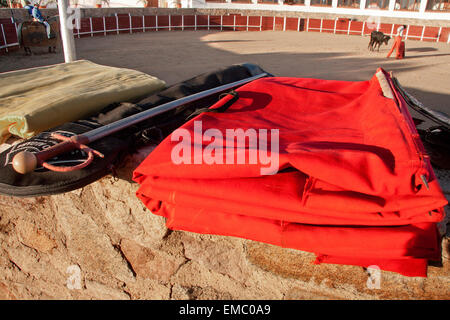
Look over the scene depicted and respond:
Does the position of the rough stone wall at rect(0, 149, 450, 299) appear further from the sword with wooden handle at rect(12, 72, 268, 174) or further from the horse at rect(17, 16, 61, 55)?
the horse at rect(17, 16, 61, 55)

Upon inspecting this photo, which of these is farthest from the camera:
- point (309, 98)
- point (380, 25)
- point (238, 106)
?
point (380, 25)

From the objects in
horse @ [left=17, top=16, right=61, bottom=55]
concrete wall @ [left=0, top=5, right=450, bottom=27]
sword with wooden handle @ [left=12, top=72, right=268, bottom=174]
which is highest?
concrete wall @ [left=0, top=5, right=450, bottom=27]

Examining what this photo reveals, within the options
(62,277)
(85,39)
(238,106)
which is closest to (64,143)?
(238,106)

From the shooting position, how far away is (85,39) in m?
13.6

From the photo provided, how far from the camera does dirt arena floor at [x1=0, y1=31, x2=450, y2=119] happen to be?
7539 mm

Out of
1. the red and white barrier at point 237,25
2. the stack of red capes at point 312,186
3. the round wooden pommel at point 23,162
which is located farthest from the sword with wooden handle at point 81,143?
the red and white barrier at point 237,25

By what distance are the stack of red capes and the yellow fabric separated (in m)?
0.69

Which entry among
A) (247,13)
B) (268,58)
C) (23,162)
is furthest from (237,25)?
(23,162)

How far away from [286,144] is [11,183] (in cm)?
90

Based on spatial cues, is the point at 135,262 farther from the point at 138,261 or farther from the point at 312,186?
the point at 312,186

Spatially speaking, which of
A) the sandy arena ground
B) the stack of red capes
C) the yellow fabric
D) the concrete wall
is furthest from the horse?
the stack of red capes

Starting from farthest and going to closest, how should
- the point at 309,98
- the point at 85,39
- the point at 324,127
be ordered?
the point at 85,39 < the point at 309,98 < the point at 324,127

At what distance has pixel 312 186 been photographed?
3.26 ft

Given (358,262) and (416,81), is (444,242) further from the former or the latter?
(416,81)
